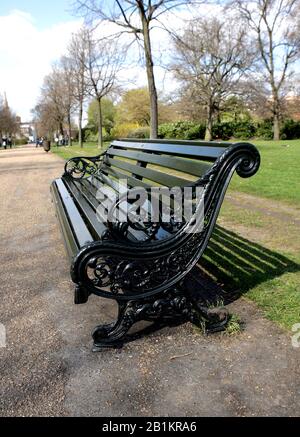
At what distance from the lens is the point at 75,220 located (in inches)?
136

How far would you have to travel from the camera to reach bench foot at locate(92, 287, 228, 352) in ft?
7.81

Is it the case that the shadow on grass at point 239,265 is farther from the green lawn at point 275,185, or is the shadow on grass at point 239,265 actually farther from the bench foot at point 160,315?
the green lawn at point 275,185

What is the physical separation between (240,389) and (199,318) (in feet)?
1.98

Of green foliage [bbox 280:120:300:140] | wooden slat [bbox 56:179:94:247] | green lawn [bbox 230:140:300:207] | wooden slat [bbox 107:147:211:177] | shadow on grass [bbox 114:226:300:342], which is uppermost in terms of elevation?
green foliage [bbox 280:120:300:140]

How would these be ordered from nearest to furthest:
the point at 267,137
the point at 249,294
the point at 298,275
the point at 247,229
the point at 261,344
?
1. the point at 261,344
2. the point at 249,294
3. the point at 298,275
4. the point at 247,229
5. the point at 267,137

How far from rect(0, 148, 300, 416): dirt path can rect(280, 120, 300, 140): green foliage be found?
39.4 meters

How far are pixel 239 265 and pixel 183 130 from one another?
125 feet

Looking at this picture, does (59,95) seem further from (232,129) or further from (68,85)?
(232,129)

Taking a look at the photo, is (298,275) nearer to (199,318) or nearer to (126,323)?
(199,318)

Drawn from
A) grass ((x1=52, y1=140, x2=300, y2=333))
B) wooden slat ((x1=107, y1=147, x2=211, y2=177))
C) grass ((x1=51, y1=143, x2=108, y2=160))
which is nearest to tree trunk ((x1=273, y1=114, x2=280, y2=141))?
grass ((x1=51, y1=143, x2=108, y2=160))

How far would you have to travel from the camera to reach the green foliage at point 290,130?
39000 millimetres

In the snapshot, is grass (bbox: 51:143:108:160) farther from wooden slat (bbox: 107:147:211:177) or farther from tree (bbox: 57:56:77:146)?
wooden slat (bbox: 107:147:211:177)

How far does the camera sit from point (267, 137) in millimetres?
39219
